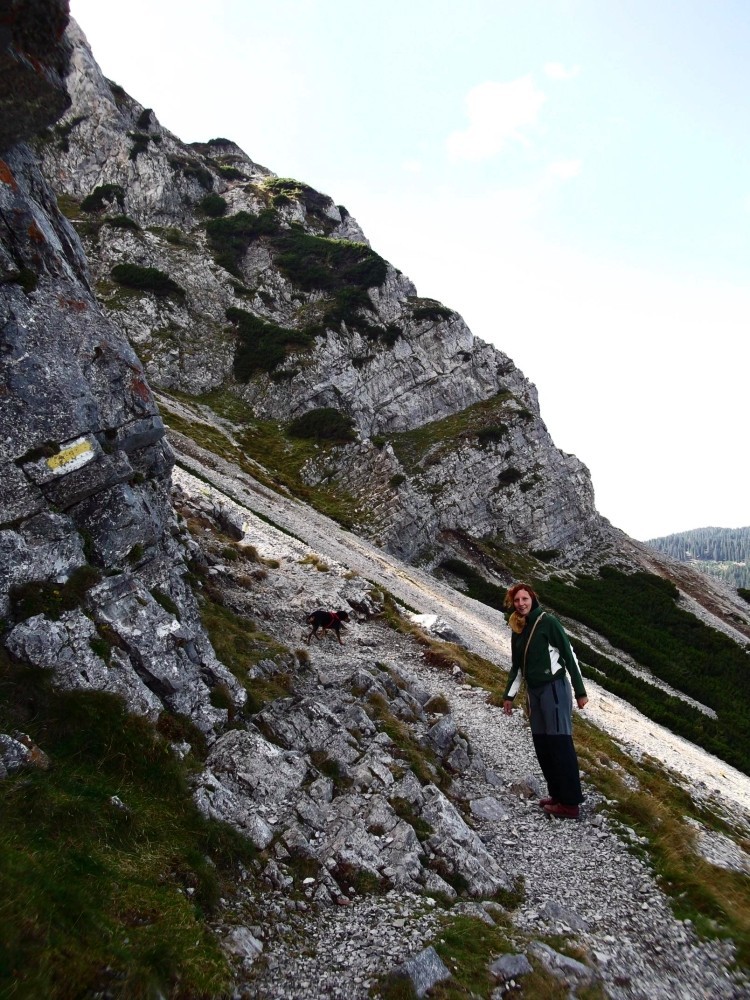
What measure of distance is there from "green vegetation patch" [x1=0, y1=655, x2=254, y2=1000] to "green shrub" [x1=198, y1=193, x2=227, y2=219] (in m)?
82.2

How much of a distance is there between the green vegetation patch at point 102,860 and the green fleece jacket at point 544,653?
468cm

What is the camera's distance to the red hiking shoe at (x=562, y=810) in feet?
27.8

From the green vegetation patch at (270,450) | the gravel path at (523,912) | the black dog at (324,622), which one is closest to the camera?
the gravel path at (523,912)

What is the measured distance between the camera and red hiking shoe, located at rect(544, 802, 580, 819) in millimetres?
8461

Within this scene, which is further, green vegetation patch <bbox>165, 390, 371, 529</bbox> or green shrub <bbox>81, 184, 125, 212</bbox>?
green shrub <bbox>81, 184, 125, 212</bbox>

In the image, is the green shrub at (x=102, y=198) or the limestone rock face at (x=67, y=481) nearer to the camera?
the limestone rock face at (x=67, y=481)

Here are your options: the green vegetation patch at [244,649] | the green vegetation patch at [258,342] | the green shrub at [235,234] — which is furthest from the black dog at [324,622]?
the green shrub at [235,234]

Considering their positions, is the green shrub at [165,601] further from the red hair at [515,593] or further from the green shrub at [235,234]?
the green shrub at [235,234]

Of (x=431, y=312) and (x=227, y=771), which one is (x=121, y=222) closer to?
(x=431, y=312)

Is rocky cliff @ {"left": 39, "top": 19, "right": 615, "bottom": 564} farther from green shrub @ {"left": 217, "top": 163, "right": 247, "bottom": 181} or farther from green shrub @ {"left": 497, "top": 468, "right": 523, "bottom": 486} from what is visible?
green shrub @ {"left": 217, "top": 163, "right": 247, "bottom": 181}

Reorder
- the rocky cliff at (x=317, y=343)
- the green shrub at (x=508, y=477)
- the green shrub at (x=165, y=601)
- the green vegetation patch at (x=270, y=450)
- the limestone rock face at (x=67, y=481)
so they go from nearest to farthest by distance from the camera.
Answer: the limestone rock face at (x=67, y=481), the green shrub at (x=165, y=601), the green vegetation patch at (x=270, y=450), the rocky cliff at (x=317, y=343), the green shrub at (x=508, y=477)

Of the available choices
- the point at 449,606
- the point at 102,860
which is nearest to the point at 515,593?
the point at 102,860

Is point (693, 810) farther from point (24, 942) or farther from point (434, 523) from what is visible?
point (434, 523)

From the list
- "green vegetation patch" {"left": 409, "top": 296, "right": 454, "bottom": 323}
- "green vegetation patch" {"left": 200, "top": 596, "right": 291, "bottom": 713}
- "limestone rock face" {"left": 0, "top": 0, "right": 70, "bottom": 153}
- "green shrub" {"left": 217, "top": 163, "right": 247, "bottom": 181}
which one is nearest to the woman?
"green vegetation patch" {"left": 200, "top": 596, "right": 291, "bottom": 713}
